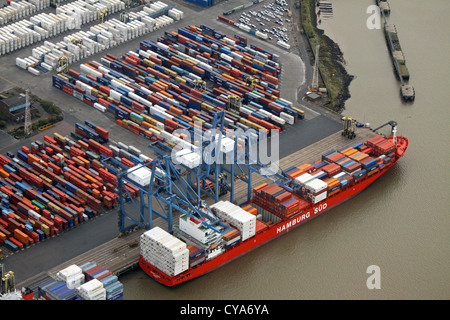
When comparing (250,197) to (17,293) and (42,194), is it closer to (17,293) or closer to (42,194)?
(42,194)

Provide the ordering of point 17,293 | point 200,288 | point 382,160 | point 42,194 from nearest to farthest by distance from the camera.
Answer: point 17,293 → point 200,288 → point 42,194 → point 382,160

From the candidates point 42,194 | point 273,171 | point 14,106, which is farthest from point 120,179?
point 14,106

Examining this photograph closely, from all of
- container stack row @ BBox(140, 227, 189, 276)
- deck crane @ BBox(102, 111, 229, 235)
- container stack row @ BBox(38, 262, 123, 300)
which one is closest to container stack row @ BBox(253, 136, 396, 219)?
deck crane @ BBox(102, 111, 229, 235)

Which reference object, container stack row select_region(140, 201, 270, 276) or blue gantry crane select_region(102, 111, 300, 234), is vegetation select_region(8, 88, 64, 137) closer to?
blue gantry crane select_region(102, 111, 300, 234)

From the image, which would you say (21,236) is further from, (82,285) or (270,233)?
(270,233)

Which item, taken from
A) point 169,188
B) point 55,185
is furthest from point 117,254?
point 55,185

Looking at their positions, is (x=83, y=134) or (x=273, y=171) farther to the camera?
(x=83, y=134)
